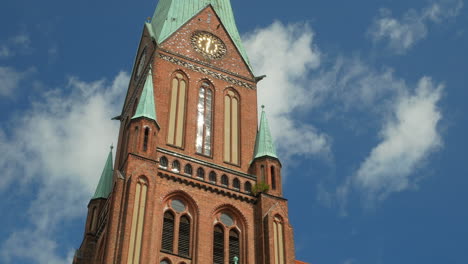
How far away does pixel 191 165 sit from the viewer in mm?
40031

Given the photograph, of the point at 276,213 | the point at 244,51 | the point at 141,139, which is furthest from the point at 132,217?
the point at 244,51

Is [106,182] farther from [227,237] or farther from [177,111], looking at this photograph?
[227,237]

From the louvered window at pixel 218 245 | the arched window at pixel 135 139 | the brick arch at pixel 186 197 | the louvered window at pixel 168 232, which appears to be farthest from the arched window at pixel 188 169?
the louvered window at pixel 218 245

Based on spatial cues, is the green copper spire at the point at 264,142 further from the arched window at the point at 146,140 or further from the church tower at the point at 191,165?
the arched window at the point at 146,140

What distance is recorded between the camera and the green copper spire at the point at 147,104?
1578 inches

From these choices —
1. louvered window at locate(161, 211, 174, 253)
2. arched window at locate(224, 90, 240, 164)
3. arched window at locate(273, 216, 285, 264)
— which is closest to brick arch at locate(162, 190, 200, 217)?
louvered window at locate(161, 211, 174, 253)

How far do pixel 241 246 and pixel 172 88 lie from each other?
35.6ft

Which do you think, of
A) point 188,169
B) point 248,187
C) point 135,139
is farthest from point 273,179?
point 135,139

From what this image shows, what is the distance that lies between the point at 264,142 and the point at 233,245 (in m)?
7.19

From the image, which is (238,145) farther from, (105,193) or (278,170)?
(105,193)

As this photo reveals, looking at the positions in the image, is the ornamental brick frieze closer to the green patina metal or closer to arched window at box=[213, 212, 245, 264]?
the green patina metal

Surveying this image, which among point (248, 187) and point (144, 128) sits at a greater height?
point (144, 128)

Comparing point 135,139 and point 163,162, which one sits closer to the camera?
point 135,139

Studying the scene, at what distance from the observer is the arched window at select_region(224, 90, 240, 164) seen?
42.3 metres
